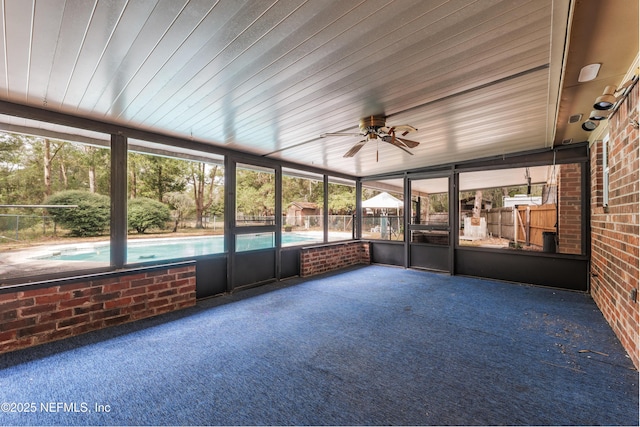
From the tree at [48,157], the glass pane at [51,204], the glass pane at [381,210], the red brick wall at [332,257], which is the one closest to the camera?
the glass pane at [51,204]

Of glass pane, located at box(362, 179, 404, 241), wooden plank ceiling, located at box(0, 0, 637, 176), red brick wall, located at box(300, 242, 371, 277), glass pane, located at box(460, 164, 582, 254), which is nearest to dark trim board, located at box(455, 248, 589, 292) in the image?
glass pane, located at box(460, 164, 582, 254)

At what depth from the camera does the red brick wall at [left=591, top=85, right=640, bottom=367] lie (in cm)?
221

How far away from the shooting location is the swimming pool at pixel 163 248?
3.33 m

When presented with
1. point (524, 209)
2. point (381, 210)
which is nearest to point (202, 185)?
point (381, 210)

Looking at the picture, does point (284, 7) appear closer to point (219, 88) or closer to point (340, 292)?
point (219, 88)

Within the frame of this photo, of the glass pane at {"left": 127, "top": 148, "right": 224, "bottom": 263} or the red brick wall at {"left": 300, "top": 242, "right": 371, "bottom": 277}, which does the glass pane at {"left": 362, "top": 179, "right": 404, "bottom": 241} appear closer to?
the red brick wall at {"left": 300, "top": 242, "right": 371, "bottom": 277}

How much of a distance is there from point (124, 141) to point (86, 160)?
1.83ft

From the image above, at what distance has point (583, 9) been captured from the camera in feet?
4.63

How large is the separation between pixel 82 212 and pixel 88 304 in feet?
4.07

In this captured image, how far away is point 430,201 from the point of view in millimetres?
6148

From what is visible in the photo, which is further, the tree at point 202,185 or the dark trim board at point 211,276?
the tree at point 202,185

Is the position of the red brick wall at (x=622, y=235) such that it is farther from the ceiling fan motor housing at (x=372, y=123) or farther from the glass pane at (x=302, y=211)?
the glass pane at (x=302, y=211)

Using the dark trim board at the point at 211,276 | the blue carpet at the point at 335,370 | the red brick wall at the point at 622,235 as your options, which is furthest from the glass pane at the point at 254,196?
the red brick wall at the point at 622,235

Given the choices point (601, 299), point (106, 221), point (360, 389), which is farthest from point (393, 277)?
point (106, 221)
